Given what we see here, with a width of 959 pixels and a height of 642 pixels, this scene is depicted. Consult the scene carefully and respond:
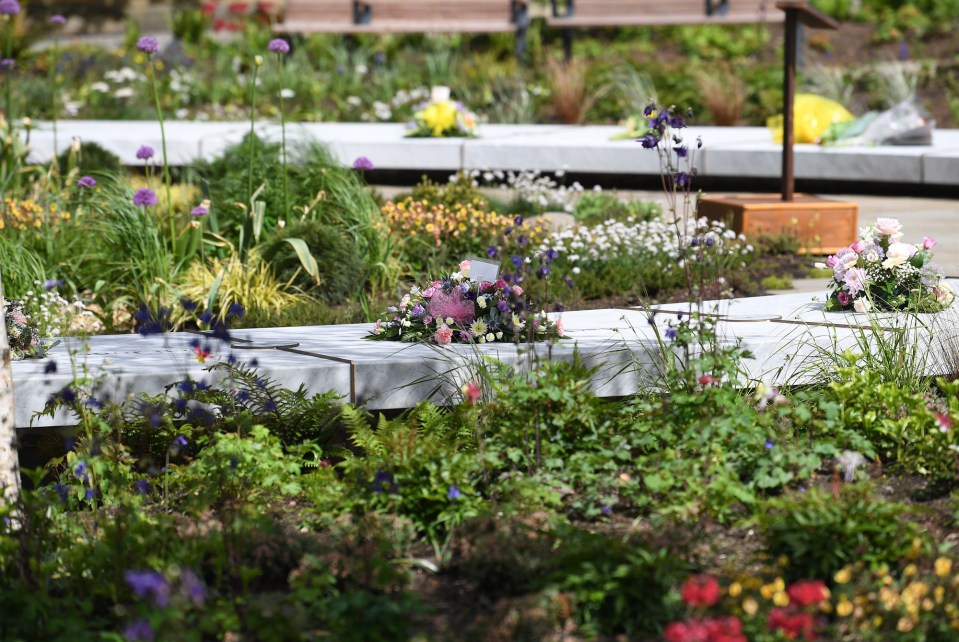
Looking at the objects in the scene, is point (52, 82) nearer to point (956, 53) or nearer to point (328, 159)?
point (328, 159)

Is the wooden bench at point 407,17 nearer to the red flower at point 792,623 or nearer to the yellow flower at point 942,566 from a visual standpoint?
the yellow flower at point 942,566

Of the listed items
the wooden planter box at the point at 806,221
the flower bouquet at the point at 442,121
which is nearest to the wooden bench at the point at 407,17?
the flower bouquet at the point at 442,121

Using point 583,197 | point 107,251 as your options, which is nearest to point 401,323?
point 107,251

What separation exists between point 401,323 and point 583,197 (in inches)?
167

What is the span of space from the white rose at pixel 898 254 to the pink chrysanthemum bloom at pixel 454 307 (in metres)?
1.70

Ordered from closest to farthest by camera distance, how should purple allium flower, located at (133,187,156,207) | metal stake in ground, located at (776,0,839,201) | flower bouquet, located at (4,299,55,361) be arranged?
flower bouquet, located at (4,299,55,361), purple allium flower, located at (133,187,156,207), metal stake in ground, located at (776,0,839,201)

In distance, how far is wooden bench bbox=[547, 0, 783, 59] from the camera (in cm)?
1438

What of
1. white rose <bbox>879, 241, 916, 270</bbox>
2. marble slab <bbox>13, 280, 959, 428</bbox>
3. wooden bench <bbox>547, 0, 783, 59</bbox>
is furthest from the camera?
wooden bench <bbox>547, 0, 783, 59</bbox>

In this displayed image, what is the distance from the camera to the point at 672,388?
437 centimetres

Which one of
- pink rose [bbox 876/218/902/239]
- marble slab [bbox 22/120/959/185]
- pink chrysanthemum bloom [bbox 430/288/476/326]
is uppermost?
marble slab [bbox 22/120/959/185]

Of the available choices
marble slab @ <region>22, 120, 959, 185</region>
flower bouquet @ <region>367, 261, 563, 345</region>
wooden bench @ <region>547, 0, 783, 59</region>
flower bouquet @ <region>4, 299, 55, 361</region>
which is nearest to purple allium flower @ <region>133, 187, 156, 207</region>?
flower bouquet @ <region>4, 299, 55, 361</region>

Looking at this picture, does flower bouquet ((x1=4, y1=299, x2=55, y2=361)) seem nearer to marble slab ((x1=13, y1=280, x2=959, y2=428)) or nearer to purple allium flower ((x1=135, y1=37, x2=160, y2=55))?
marble slab ((x1=13, y1=280, x2=959, y2=428))

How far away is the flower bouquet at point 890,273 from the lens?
5383mm

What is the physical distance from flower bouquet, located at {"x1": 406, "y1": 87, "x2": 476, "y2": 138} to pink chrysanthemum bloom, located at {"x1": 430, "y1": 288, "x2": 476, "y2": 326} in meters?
6.19
